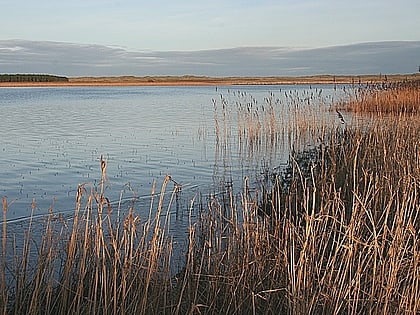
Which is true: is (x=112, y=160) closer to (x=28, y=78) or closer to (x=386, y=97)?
(x=386, y=97)

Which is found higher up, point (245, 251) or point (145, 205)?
point (245, 251)

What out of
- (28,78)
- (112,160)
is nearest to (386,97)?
(112,160)

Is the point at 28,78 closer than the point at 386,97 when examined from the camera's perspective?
No

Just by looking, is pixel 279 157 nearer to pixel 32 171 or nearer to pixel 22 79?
pixel 32 171

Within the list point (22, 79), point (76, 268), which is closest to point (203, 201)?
point (76, 268)

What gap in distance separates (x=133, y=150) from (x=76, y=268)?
37.4 feet

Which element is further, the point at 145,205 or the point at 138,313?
the point at 145,205

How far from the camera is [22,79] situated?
99.9m

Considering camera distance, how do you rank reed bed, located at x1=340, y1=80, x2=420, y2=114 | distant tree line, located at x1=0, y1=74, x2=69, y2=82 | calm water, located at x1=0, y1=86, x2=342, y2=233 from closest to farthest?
calm water, located at x1=0, y1=86, x2=342, y2=233, reed bed, located at x1=340, y1=80, x2=420, y2=114, distant tree line, located at x1=0, y1=74, x2=69, y2=82

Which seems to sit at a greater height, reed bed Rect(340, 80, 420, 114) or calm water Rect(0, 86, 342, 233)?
reed bed Rect(340, 80, 420, 114)

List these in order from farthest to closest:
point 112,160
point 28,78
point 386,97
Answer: point 28,78 < point 386,97 < point 112,160

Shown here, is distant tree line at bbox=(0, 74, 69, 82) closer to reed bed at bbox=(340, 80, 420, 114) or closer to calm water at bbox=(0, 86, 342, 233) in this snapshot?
calm water at bbox=(0, 86, 342, 233)

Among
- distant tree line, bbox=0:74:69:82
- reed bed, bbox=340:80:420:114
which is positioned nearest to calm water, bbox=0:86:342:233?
reed bed, bbox=340:80:420:114

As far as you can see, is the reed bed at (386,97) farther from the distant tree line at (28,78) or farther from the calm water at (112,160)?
the distant tree line at (28,78)
